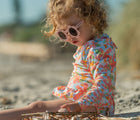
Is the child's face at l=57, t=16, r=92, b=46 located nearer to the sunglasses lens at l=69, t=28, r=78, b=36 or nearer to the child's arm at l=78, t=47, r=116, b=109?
the sunglasses lens at l=69, t=28, r=78, b=36

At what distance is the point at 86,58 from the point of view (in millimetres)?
2340

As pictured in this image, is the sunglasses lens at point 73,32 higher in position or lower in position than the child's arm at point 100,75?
higher

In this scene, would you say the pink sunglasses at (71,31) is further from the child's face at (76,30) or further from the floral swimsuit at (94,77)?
the floral swimsuit at (94,77)

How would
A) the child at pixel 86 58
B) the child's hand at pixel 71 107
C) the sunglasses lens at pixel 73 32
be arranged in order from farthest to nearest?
the sunglasses lens at pixel 73 32 < the child at pixel 86 58 < the child's hand at pixel 71 107

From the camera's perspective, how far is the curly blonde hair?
2289mm

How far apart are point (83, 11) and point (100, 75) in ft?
1.78

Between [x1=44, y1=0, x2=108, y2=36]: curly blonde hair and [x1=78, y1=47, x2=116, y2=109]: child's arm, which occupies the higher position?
[x1=44, y1=0, x2=108, y2=36]: curly blonde hair

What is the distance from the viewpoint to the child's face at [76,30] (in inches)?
90.9

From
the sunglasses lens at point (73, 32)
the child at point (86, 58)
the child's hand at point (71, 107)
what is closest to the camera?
the child's hand at point (71, 107)

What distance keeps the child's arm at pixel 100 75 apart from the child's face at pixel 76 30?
0.17 m

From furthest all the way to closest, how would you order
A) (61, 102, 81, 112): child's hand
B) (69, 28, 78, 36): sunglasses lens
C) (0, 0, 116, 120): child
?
(69, 28, 78, 36): sunglasses lens, (0, 0, 116, 120): child, (61, 102, 81, 112): child's hand

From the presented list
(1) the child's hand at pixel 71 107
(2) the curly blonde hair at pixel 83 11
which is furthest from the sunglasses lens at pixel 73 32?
(1) the child's hand at pixel 71 107

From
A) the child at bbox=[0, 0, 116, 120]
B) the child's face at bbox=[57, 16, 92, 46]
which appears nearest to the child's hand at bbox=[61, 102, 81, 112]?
the child at bbox=[0, 0, 116, 120]

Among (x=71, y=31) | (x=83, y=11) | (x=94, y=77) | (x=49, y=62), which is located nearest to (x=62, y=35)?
(x=71, y=31)
